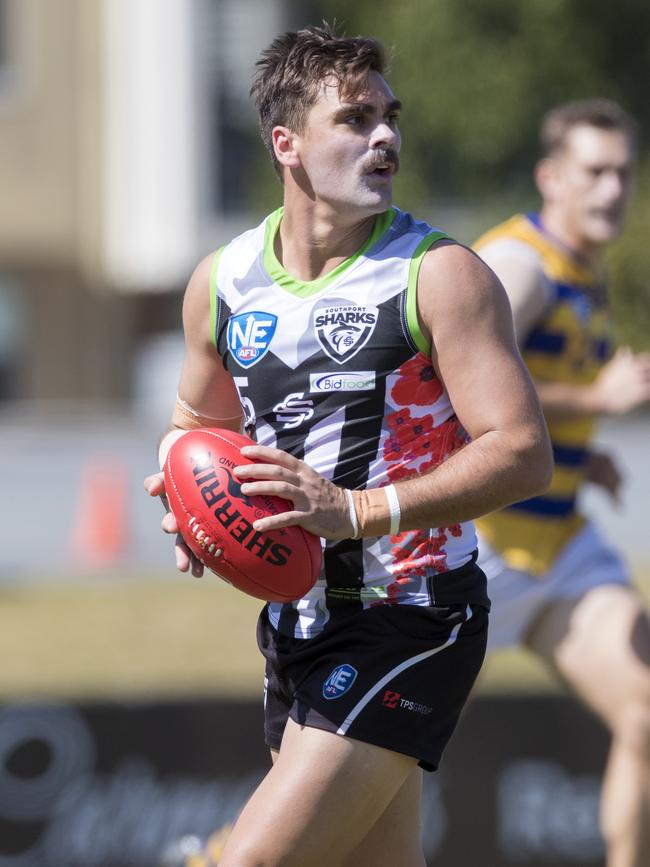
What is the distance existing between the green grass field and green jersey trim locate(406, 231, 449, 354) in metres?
3.25

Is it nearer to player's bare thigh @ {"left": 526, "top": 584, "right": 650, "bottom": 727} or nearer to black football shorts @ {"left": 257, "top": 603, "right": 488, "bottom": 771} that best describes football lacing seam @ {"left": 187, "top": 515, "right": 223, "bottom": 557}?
black football shorts @ {"left": 257, "top": 603, "right": 488, "bottom": 771}

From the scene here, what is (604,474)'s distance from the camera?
4.83 m

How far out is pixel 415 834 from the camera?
130 inches

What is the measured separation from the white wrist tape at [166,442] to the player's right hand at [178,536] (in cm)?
6

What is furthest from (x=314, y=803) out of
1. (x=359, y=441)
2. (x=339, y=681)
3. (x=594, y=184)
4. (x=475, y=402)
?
(x=594, y=184)

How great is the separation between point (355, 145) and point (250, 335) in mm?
452

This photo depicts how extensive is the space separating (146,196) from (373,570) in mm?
20453

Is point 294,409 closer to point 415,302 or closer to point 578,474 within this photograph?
point 415,302

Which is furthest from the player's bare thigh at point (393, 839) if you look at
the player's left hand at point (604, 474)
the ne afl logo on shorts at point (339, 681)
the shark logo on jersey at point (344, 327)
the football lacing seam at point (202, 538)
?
the player's left hand at point (604, 474)

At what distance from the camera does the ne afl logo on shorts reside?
3.08 m

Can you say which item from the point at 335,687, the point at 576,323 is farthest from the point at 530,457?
the point at 576,323

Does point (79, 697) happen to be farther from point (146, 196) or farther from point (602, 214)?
point (146, 196)

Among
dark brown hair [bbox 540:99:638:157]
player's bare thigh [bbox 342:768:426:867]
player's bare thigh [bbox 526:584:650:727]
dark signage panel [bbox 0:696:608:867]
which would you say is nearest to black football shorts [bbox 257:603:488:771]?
player's bare thigh [bbox 342:768:426:867]

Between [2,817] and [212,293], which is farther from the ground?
[212,293]
